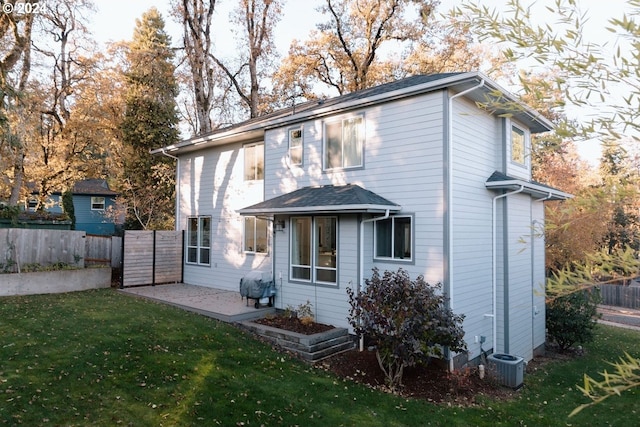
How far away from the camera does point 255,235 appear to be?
1259 centimetres

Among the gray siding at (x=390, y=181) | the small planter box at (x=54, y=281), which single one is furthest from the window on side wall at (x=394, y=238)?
the small planter box at (x=54, y=281)

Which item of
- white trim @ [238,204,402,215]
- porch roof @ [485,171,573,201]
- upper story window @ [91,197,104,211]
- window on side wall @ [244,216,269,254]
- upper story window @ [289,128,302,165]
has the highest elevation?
upper story window @ [289,128,302,165]

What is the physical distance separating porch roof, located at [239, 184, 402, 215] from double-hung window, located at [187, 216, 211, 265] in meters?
4.13

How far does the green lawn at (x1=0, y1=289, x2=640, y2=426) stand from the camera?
17.3ft

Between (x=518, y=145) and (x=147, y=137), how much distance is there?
56.8 ft

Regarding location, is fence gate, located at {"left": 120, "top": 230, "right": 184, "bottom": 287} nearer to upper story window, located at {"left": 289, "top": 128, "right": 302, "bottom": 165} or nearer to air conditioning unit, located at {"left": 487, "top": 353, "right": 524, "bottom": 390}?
upper story window, located at {"left": 289, "top": 128, "right": 302, "bottom": 165}

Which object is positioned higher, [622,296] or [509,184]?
[509,184]

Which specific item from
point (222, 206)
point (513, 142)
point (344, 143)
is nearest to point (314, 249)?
point (344, 143)

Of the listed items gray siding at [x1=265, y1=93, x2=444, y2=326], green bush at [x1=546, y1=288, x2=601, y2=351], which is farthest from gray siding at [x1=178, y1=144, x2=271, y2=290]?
green bush at [x1=546, y1=288, x2=601, y2=351]

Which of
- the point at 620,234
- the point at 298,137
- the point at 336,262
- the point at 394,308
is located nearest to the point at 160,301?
the point at 336,262

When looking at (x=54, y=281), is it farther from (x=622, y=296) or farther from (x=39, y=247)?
(x=622, y=296)

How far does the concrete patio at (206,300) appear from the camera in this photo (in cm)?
988

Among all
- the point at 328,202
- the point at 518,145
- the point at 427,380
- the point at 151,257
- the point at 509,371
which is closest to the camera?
the point at 427,380

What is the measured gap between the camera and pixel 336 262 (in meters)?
9.66
